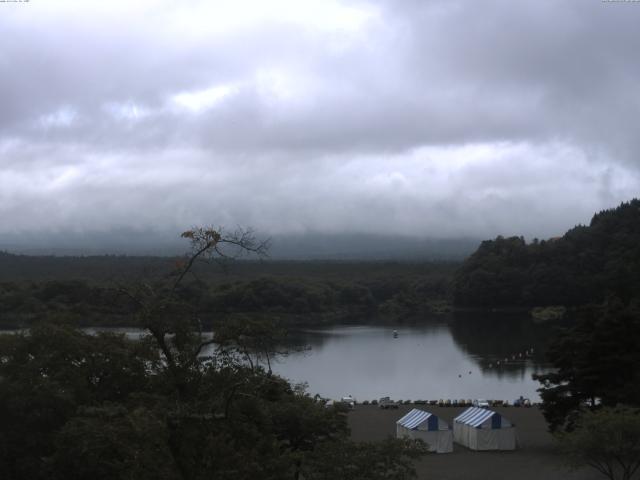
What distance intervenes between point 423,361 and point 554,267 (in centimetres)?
3485

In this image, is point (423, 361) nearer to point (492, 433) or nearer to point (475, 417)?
point (475, 417)

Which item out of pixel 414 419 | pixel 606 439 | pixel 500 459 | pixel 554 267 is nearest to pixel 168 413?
pixel 606 439

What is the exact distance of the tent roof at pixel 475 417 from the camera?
2106 centimetres

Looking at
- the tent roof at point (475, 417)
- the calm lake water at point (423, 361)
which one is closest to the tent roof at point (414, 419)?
the tent roof at point (475, 417)

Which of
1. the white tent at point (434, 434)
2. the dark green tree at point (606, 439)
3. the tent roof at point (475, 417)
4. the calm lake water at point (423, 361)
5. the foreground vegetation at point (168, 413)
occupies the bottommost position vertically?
the calm lake water at point (423, 361)

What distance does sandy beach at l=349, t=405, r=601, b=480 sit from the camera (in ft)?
59.3

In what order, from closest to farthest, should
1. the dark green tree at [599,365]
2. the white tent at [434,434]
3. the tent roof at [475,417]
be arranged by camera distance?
the dark green tree at [599,365] < the white tent at [434,434] < the tent roof at [475,417]

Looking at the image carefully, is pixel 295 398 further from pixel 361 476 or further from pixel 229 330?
pixel 229 330

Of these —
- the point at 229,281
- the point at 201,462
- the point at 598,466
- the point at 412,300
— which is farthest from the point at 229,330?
the point at 412,300

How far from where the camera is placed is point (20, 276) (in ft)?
286

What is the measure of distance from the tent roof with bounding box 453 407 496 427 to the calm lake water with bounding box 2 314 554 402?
622 centimetres

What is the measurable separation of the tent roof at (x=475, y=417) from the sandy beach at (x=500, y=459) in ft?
2.37

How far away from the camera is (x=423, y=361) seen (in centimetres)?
4509

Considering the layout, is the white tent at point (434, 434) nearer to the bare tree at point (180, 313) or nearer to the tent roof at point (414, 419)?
the tent roof at point (414, 419)
